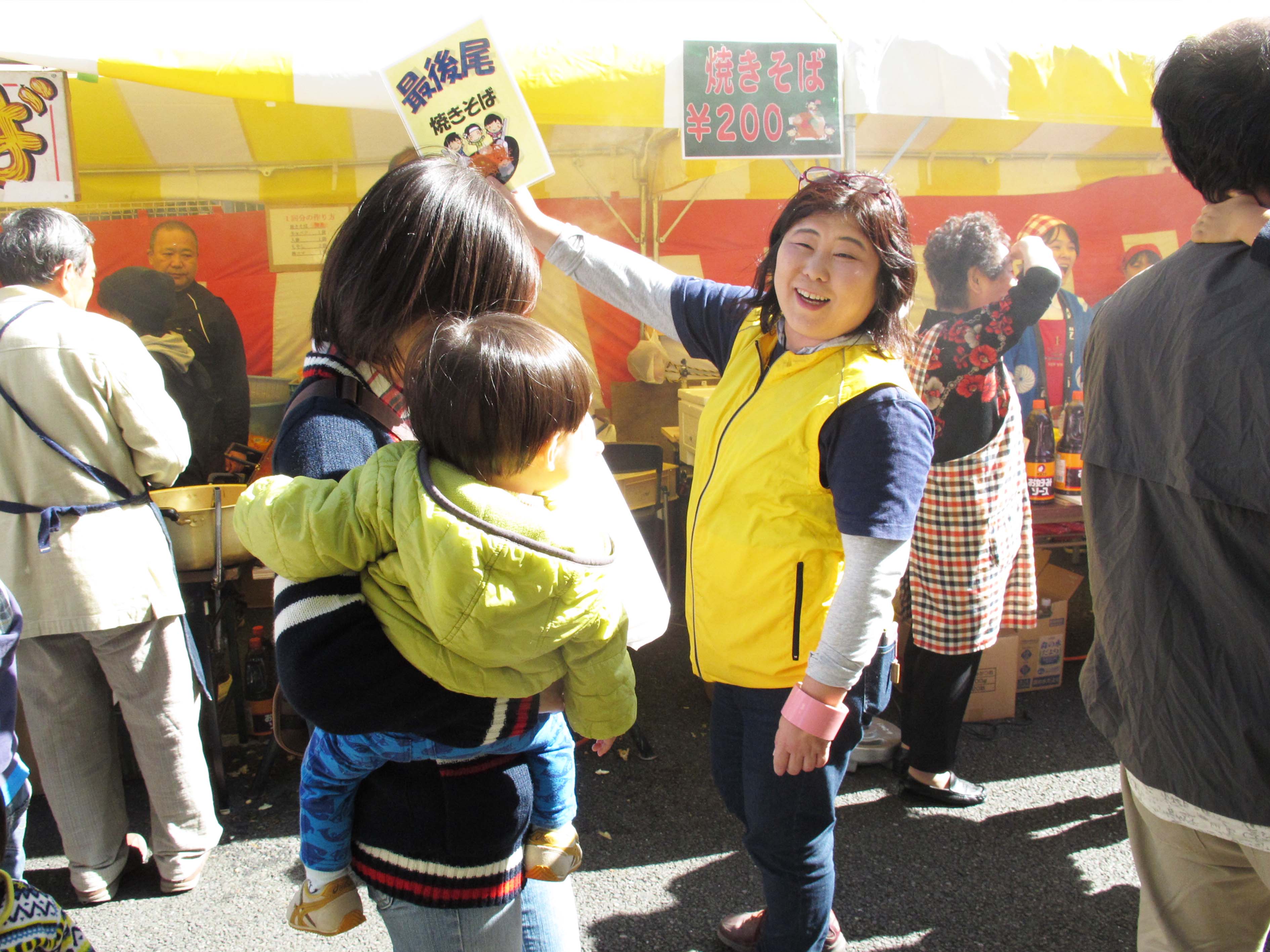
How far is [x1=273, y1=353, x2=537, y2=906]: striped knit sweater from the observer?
876mm

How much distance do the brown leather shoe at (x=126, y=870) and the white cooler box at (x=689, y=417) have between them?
2.61 m

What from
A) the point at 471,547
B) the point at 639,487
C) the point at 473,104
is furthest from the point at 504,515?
the point at 639,487

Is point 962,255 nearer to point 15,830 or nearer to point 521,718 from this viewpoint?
point 521,718

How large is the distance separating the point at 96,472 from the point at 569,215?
388 cm

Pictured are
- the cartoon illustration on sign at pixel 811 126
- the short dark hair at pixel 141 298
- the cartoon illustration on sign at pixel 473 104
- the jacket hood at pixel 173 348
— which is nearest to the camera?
the cartoon illustration on sign at pixel 473 104

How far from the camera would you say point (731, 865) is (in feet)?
8.16

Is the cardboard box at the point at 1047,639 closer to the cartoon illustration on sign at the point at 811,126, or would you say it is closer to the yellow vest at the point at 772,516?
the cartoon illustration on sign at the point at 811,126

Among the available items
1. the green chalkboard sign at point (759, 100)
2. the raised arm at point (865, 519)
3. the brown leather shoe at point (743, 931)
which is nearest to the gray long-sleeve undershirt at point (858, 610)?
the raised arm at point (865, 519)

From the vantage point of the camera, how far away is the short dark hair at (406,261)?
3.17ft

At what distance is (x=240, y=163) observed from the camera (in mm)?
5047

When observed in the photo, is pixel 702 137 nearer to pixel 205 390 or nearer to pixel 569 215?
pixel 569 215

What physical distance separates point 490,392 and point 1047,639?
3382 mm

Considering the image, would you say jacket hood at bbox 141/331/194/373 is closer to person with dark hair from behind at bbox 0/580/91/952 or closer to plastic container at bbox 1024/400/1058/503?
person with dark hair from behind at bbox 0/580/91/952

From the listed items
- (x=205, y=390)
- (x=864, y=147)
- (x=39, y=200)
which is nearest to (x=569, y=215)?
(x=864, y=147)
